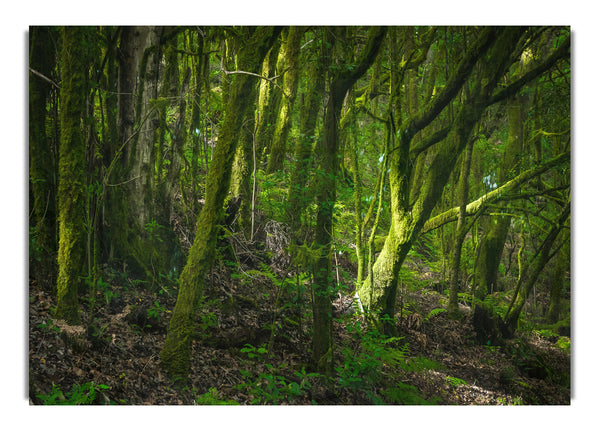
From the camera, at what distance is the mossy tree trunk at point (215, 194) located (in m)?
3.21

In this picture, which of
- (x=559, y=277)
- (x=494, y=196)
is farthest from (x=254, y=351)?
(x=559, y=277)

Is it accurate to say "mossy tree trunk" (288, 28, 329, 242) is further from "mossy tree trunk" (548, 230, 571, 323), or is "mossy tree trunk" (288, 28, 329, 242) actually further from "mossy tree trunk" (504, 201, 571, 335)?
"mossy tree trunk" (548, 230, 571, 323)

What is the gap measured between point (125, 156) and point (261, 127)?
126 centimetres

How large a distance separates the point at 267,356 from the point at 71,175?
2320mm

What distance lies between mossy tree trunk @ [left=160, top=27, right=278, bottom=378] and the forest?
0.05 ft

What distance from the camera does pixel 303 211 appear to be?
10.8 ft

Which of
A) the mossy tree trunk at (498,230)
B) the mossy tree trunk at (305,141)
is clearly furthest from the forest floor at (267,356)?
the mossy tree trunk at (305,141)

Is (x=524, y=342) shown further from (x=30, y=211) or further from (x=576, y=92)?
(x=30, y=211)

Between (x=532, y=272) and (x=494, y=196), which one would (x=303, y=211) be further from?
(x=532, y=272)

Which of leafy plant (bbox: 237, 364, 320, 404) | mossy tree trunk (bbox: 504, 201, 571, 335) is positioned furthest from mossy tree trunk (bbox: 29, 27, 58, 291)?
mossy tree trunk (bbox: 504, 201, 571, 335)

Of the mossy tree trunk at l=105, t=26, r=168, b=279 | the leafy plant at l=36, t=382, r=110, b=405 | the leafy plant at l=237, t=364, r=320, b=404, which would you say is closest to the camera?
the leafy plant at l=36, t=382, r=110, b=405

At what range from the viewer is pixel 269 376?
3191 millimetres

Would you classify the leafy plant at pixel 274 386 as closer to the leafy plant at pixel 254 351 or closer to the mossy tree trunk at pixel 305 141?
the leafy plant at pixel 254 351

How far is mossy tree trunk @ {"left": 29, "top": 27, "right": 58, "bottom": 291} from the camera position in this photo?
324 cm
